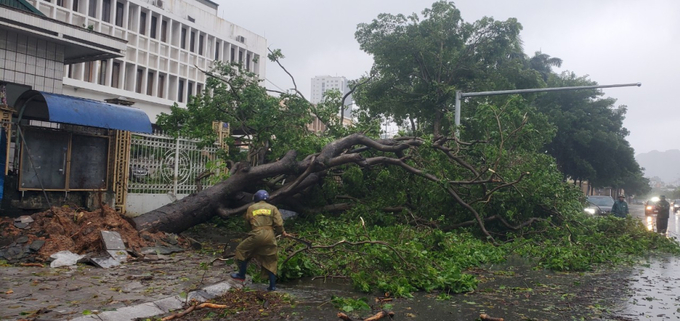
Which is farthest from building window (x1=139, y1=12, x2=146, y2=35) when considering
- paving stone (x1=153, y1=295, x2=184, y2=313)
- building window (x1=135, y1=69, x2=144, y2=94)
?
paving stone (x1=153, y1=295, x2=184, y2=313)

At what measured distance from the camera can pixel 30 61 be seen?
480 inches

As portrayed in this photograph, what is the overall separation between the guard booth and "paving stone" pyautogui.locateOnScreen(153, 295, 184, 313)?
481 cm

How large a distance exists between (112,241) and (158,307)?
11.2ft

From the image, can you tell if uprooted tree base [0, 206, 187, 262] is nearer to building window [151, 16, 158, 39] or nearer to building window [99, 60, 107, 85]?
building window [99, 60, 107, 85]

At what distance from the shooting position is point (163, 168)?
13164mm

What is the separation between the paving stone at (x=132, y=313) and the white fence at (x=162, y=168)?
6884 mm

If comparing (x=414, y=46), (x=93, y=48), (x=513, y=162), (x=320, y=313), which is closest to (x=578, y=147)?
(x=414, y=46)

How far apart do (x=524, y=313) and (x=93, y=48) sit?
38.5 ft

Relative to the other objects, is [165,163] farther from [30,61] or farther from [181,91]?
[181,91]

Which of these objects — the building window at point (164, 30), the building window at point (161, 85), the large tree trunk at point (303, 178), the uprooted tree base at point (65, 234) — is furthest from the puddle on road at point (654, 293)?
the building window at point (164, 30)

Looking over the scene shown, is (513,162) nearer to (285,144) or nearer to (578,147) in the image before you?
(285,144)

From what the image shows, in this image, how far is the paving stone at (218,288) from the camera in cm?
692

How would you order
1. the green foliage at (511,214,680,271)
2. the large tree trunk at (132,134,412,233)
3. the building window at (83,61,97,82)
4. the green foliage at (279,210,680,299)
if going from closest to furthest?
the green foliage at (279,210,680,299)
the green foliage at (511,214,680,271)
the large tree trunk at (132,134,412,233)
the building window at (83,61,97,82)

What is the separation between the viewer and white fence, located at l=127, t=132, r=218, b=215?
40.9 feet
